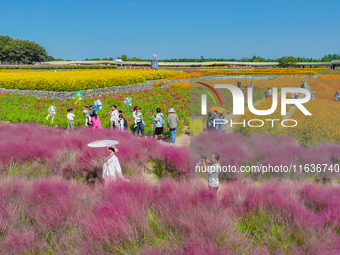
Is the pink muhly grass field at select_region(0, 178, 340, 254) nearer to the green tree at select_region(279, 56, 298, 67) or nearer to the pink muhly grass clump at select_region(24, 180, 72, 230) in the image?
the pink muhly grass clump at select_region(24, 180, 72, 230)

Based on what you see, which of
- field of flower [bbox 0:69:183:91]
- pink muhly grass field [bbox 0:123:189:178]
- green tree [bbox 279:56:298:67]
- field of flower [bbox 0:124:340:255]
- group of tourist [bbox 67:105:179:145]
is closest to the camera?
field of flower [bbox 0:124:340:255]

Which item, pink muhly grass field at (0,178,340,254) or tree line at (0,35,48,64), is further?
tree line at (0,35,48,64)

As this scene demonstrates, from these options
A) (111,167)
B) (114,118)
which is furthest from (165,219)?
(114,118)

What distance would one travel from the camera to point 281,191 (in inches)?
208

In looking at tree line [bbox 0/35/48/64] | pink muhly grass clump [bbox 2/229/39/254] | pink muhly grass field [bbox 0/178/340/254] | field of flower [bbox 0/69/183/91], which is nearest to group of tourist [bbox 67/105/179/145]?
pink muhly grass field [bbox 0/178/340/254]

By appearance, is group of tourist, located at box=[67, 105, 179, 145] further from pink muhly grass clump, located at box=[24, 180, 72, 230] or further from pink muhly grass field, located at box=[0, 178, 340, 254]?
pink muhly grass clump, located at box=[24, 180, 72, 230]

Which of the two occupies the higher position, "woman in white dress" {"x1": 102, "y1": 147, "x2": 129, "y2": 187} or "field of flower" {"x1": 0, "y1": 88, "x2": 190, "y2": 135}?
"field of flower" {"x1": 0, "y1": 88, "x2": 190, "y2": 135}

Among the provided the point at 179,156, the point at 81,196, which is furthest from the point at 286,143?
the point at 81,196

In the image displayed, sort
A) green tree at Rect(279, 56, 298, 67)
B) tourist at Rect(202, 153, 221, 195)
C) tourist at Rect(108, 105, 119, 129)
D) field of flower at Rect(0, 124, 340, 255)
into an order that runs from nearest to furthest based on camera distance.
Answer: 1. field of flower at Rect(0, 124, 340, 255)
2. tourist at Rect(202, 153, 221, 195)
3. tourist at Rect(108, 105, 119, 129)
4. green tree at Rect(279, 56, 298, 67)

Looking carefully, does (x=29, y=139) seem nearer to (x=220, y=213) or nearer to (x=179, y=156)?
(x=179, y=156)

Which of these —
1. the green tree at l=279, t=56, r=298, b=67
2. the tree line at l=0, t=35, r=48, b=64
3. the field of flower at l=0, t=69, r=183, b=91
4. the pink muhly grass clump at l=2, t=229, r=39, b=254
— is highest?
A: the tree line at l=0, t=35, r=48, b=64

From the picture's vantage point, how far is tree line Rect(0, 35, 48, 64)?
266ft

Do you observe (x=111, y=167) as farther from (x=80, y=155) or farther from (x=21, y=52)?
(x=21, y=52)

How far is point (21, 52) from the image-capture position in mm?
81438
